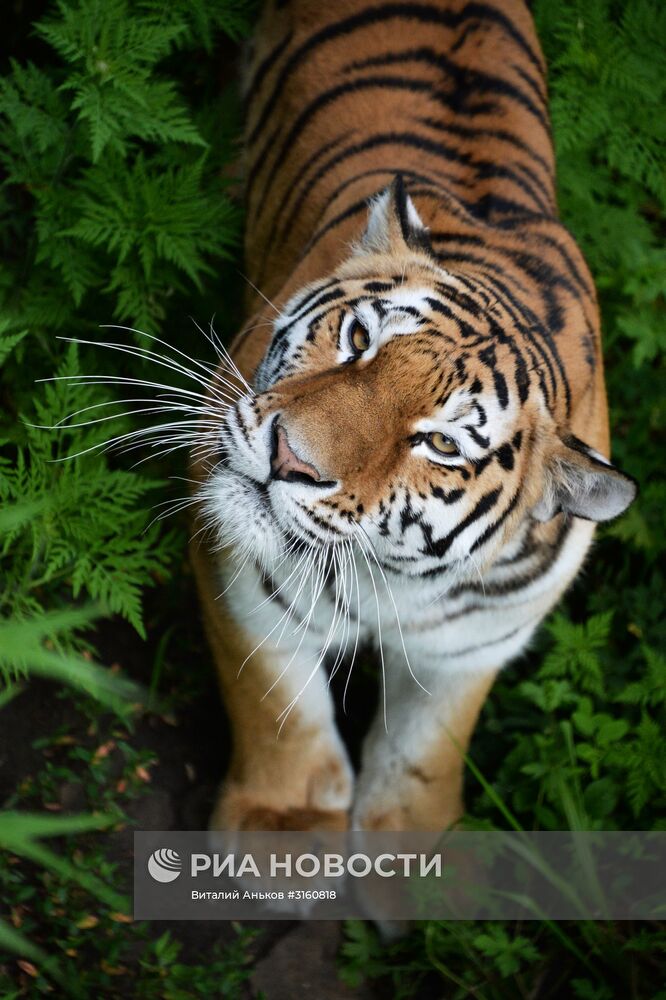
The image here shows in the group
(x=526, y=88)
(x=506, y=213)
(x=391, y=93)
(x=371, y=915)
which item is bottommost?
(x=371, y=915)

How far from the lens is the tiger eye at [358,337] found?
1.72 metres

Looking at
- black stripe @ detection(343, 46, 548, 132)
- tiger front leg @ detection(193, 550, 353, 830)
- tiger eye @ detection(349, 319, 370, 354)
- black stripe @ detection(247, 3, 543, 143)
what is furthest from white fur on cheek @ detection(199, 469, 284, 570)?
black stripe @ detection(247, 3, 543, 143)

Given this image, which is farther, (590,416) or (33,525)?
(590,416)

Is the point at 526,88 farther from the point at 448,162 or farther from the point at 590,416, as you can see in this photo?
the point at 590,416

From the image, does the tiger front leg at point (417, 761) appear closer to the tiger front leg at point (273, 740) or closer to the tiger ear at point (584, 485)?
the tiger front leg at point (273, 740)

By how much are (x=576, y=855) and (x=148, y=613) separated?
124cm

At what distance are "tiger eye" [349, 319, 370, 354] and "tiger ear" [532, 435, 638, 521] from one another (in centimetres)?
39

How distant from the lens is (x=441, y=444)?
1.65 m

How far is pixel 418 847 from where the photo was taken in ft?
7.93

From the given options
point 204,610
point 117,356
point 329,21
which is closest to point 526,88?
point 329,21

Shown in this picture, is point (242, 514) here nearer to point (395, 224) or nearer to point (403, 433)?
point (403, 433)

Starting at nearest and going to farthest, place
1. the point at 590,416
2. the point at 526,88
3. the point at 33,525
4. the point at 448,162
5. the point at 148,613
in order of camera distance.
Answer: the point at 33,525
the point at 590,416
the point at 448,162
the point at 526,88
the point at 148,613

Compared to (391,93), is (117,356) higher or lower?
lower

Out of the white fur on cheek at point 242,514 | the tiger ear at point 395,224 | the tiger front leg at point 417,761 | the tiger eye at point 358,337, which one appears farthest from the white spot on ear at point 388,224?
the tiger front leg at point 417,761
